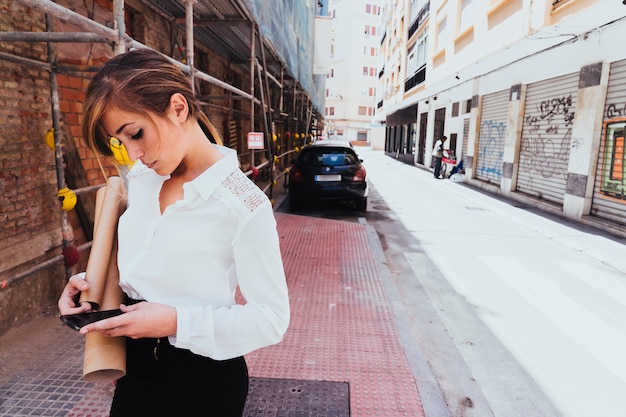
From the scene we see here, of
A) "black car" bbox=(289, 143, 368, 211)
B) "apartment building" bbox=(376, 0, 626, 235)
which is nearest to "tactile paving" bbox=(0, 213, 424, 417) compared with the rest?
"black car" bbox=(289, 143, 368, 211)

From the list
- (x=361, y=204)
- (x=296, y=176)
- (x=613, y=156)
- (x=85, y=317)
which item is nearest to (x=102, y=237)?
(x=85, y=317)

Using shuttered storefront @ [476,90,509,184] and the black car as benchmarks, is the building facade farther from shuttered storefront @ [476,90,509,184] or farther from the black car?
shuttered storefront @ [476,90,509,184]

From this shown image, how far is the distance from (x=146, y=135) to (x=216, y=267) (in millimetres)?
422

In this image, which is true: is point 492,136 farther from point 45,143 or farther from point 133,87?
point 133,87

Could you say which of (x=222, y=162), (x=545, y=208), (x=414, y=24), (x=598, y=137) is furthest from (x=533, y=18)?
(x=414, y=24)

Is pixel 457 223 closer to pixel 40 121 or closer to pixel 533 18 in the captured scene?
pixel 533 18

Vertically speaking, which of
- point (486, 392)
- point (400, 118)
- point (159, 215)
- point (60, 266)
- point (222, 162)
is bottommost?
point (486, 392)

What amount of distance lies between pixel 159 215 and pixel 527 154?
40.7 feet

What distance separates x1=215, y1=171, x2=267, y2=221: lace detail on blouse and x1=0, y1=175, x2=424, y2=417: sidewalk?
6.43ft

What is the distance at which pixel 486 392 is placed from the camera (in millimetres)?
3066

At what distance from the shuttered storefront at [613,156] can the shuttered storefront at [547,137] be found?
1132mm

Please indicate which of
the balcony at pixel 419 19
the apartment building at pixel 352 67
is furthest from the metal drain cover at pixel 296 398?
the apartment building at pixel 352 67

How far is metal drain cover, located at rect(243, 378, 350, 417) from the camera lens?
8.66 feet

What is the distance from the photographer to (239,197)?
3.83 ft
